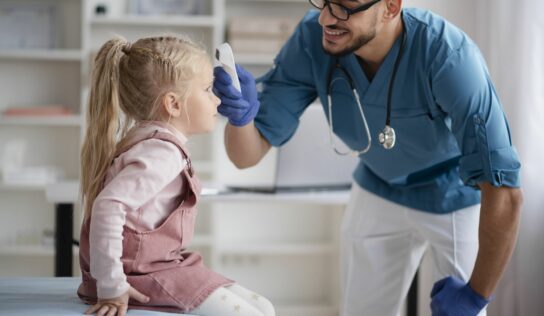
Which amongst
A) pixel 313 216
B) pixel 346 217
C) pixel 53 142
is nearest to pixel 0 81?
pixel 53 142

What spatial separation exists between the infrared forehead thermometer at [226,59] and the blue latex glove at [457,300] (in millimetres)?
635

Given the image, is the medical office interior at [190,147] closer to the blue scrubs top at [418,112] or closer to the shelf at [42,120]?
the shelf at [42,120]

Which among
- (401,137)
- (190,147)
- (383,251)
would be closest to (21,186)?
(190,147)

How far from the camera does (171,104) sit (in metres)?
1.32

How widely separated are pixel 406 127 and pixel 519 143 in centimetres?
72

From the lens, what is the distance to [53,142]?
364 cm

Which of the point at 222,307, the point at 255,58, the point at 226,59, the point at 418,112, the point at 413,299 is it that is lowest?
the point at 413,299

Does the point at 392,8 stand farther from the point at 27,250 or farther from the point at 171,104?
the point at 27,250

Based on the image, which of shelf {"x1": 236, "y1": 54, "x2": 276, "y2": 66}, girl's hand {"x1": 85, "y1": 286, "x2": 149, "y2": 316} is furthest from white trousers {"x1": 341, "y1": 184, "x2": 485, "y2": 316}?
shelf {"x1": 236, "y1": 54, "x2": 276, "y2": 66}

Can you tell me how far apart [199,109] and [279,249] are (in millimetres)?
2226

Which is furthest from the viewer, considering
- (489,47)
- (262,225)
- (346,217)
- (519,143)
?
(262,225)

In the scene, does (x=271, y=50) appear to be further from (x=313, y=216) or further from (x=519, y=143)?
(x=519, y=143)

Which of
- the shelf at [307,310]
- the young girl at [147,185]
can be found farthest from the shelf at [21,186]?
the young girl at [147,185]

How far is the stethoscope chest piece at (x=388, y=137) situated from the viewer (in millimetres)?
1603
